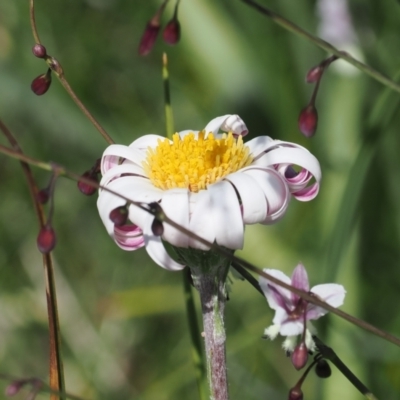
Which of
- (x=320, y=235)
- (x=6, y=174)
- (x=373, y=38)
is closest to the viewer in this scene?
(x=320, y=235)

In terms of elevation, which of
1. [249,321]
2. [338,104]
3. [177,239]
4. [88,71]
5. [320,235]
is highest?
[88,71]

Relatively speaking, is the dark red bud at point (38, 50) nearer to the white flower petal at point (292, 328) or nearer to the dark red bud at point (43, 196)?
the dark red bud at point (43, 196)

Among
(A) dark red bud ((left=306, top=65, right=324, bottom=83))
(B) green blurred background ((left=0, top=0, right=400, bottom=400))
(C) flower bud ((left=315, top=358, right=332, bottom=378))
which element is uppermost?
(B) green blurred background ((left=0, top=0, right=400, bottom=400))

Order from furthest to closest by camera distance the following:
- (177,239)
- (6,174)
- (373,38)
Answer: (6,174)
(373,38)
(177,239)

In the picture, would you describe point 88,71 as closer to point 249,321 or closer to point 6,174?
point 6,174

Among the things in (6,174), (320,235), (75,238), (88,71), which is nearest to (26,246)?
(75,238)

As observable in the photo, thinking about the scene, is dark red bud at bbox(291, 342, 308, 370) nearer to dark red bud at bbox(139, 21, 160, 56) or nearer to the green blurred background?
dark red bud at bbox(139, 21, 160, 56)

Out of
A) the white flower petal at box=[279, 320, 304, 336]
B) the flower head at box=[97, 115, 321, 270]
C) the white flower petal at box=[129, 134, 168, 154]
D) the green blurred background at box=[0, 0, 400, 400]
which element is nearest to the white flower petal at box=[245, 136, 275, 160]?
the flower head at box=[97, 115, 321, 270]

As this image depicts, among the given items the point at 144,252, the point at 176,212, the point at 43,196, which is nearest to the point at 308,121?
the point at 176,212
